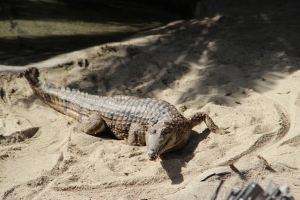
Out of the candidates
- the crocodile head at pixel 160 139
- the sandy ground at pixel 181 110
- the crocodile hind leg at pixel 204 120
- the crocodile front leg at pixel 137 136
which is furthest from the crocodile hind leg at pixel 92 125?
the crocodile hind leg at pixel 204 120

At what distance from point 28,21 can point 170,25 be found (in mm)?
3290

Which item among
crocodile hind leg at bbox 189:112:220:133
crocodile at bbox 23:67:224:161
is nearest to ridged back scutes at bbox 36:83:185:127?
crocodile at bbox 23:67:224:161

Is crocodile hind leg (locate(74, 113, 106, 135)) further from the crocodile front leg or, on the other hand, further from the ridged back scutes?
the crocodile front leg

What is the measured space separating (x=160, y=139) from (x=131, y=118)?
2.57ft

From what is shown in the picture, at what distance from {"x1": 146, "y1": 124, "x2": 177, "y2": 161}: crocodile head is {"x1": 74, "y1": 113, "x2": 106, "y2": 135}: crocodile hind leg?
0.90 metres

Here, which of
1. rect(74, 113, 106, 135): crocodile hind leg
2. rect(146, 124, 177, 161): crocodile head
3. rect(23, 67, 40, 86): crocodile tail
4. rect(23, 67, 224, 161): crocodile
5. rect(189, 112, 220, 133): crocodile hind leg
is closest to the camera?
rect(146, 124, 177, 161): crocodile head

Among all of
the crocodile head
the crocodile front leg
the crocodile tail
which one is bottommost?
the crocodile front leg

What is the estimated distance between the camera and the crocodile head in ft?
14.3

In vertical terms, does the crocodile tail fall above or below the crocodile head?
above

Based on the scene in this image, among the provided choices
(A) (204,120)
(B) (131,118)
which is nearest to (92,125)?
Answer: (B) (131,118)

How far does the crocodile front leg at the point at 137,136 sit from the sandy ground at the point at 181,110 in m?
0.15

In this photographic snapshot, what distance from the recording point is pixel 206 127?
511cm

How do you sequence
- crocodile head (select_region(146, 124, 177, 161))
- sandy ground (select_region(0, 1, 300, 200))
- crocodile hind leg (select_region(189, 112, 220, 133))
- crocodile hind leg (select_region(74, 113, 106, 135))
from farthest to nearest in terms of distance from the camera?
crocodile hind leg (select_region(74, 113, 106, 135)), crocodile hind leg (select_region(189, 112, 220, 133)), crocodile head (select_region(146, 124, 177, 161)), sandy ground (select_region(0, 1, 300, 200))

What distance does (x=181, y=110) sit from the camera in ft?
17.8
